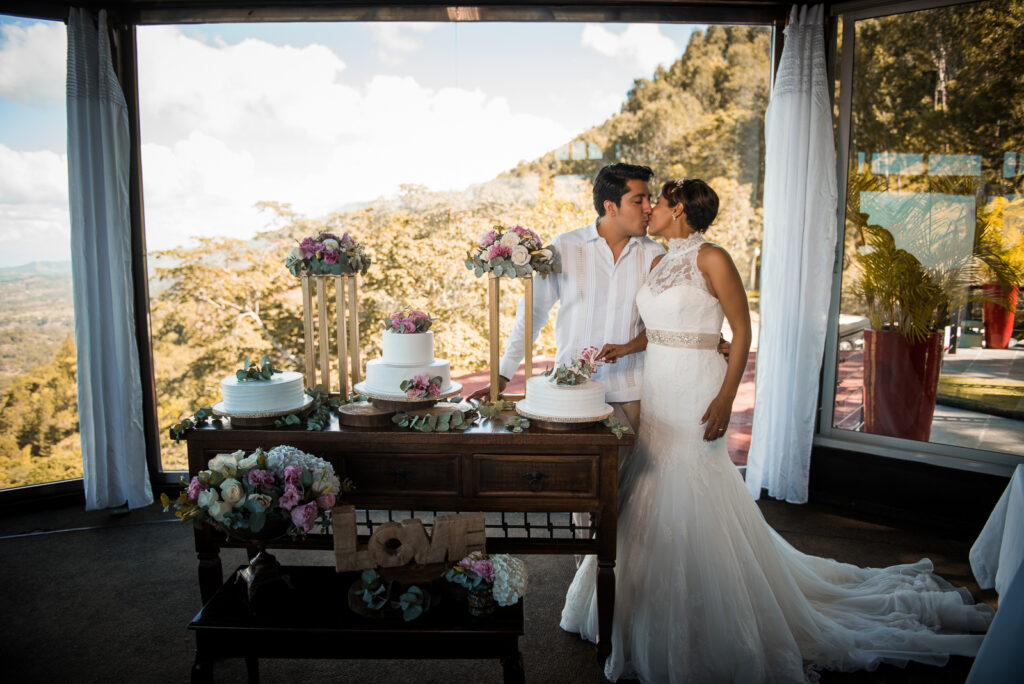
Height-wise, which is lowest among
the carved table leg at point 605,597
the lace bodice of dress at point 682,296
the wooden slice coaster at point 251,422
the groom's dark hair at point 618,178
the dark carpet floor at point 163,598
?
the dark carpet floor at point 163,598

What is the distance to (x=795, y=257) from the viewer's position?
4.32m

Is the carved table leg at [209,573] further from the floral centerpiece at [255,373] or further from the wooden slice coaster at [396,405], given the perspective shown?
the wooden slice coaster at [396,405]

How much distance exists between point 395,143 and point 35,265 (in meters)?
2.53

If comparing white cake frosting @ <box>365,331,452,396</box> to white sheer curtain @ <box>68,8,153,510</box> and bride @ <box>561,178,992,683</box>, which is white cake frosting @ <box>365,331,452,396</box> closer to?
bride @ <box>561,178,992,683</box>

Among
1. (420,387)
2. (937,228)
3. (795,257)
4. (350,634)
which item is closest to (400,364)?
(420,387)

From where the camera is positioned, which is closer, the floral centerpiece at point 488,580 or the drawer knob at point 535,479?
the floral centerpiece at point 488,580

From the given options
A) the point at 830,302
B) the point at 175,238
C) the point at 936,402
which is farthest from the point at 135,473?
the point at 936,402

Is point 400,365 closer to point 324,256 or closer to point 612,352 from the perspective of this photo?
point 324,256

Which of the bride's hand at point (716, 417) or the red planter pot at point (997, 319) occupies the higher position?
the red planter pot at point (997, 319)

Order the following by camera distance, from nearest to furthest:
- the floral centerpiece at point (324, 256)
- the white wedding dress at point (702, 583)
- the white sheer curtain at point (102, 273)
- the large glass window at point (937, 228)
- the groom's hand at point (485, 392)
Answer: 1. the white wedding dress at point (702, 583)
2. the floral centerpiece at point (324, 256)
3. the groom's hand at point (485, 392)
4. the large glass window at point (937, 228)
5. the white sheer curtain at point (102, 273)

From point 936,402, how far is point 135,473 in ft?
17.2

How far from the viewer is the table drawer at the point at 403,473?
2.66m

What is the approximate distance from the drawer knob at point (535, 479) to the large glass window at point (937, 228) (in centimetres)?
297

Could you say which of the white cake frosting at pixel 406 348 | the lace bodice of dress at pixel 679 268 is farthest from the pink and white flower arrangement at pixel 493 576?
the lace bodice of dress at pixel 679 268
